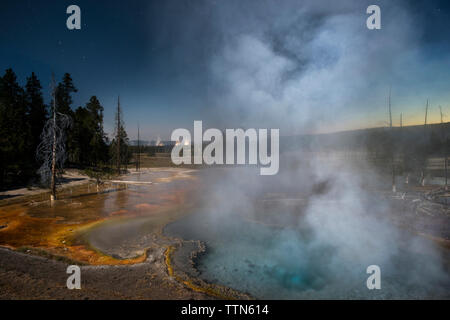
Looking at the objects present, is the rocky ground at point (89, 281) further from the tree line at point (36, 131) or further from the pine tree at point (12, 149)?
the pine tree at point (12, 149)

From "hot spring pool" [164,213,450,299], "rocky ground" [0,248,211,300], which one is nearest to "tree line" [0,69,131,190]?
"rocky ground" [0,248,211,300]

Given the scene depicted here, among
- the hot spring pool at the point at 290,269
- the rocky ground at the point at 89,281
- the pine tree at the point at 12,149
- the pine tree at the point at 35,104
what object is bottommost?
the hot spring pool at the point at 290,269

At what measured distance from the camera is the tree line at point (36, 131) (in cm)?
1880

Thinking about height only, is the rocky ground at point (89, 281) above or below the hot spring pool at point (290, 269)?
above

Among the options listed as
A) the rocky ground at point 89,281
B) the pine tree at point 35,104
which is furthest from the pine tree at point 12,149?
the rocky ground at point 89,281

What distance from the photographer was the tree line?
1880 cm

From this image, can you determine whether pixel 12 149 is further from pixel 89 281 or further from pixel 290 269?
pixel 290 269

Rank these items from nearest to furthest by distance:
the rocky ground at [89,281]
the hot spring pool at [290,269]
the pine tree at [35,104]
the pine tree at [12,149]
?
1. the rocky ground at [89,281]
2. the hot spring pool at [290,269]
3. the pine tree at [12,149]
4. the pine tree at [35,104]

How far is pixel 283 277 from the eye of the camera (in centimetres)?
743

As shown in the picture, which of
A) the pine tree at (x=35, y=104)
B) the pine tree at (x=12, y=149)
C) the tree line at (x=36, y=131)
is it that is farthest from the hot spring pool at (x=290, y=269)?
the pine tree at (x=35, y=104)

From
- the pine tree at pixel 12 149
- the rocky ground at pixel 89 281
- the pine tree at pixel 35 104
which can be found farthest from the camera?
the pine tree at pixel 35 104

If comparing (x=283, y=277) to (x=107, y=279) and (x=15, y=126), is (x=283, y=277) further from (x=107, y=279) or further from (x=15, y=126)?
(x=15, y=126)

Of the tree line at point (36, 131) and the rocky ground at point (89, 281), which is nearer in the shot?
the rocky ground at point (89, 281)
